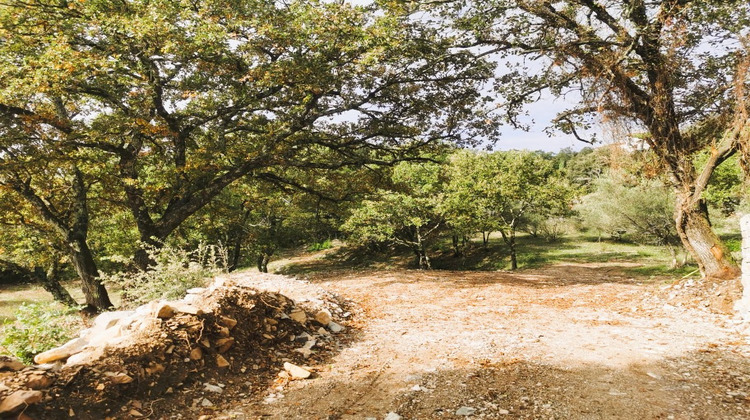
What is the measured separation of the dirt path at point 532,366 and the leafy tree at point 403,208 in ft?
25.9

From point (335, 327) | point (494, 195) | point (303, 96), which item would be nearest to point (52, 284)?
point (303, 96)

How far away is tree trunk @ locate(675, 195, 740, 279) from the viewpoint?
6977 mm

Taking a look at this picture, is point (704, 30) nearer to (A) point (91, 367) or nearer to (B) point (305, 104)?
(B) point (305, 104)

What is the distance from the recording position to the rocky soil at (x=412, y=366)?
330 cm

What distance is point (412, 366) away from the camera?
Answer: 440 centimetres

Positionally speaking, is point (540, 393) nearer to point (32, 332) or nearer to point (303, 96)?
point (32, 332)

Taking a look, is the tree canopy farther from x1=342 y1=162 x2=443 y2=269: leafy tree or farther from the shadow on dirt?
the shadow on dirt

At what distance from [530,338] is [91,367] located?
5.07 meters

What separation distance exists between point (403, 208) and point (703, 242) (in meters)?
9.78

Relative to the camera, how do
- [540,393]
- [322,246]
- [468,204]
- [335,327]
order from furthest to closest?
[322,246]
[468,204]
[335,327]
[540,393]

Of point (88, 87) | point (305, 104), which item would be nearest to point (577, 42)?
point (305, 104)

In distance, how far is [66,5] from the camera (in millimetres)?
8750

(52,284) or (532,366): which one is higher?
(52,284)

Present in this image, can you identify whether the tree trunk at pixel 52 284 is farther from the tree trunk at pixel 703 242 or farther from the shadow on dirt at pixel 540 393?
the tree trunk at pixel 703 242
